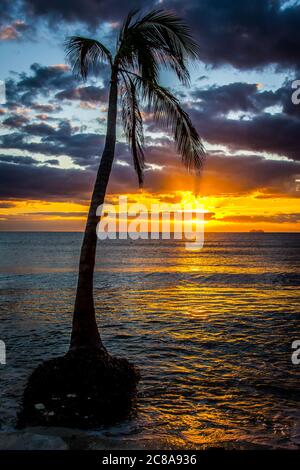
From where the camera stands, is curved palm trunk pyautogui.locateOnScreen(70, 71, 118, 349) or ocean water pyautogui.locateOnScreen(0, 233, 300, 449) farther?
curved palm trunk pyautogui.locateOnScreen(70, 71, 118, 349)

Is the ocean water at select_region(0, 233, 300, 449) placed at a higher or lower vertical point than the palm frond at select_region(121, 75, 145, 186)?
lower

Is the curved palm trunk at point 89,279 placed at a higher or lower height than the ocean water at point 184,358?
higher

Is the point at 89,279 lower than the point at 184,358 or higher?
higher

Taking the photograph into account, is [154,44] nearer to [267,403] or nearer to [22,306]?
[267,403]

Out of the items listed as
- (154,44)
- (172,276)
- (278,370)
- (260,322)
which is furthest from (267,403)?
(172,276)

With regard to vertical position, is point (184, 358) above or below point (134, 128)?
below

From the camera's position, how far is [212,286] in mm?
32250

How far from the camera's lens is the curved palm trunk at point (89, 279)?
874 centimetres

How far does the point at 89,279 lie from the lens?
8.91 meters

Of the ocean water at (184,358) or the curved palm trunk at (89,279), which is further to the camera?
the curved palm trunk at (89,279)

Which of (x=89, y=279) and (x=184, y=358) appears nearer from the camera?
(x=89, y=279)

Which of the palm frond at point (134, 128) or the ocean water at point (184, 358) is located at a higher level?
the palm frond at point (134, 128)

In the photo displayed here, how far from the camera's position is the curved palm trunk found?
874 cm
